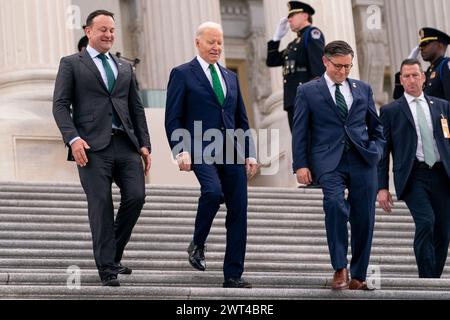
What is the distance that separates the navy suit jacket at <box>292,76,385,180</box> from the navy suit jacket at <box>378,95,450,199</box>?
109cm

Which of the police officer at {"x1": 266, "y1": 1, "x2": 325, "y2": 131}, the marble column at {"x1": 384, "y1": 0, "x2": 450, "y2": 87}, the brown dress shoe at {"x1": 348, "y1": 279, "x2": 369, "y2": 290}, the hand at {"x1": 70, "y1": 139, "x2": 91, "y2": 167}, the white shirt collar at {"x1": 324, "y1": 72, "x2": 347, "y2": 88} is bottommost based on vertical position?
the brown dress shoe at {"x1": 348, "y1": 279, "x2": 369, "y2": 290}

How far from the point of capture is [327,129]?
1245 cm

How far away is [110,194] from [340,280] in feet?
5.88

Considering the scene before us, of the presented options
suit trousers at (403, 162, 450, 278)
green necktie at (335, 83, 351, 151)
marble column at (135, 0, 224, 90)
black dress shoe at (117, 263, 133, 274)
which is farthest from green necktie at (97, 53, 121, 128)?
marble column at (135, 0, 224, 90)

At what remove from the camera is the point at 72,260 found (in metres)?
13.5

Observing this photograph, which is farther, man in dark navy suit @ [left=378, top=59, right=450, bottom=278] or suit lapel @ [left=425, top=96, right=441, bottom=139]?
suit lapel @ [left=425, top=96, right=441, bottom=139]

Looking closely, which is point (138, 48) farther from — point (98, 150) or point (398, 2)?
point (98, 150)

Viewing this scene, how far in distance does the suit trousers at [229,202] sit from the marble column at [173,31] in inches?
384

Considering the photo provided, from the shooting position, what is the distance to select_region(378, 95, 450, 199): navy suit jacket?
1374cm

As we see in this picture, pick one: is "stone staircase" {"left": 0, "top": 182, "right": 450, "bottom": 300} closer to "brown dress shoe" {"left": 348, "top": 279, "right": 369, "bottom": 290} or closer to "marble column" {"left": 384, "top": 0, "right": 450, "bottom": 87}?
"brown dress shoe" {"left": 348, "top": 279, "right": 369, "bottom": 290}

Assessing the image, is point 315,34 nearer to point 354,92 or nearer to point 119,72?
point 354,92

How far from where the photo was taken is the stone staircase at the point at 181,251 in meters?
11.8

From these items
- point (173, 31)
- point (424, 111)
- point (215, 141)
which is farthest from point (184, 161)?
point (173, 31)

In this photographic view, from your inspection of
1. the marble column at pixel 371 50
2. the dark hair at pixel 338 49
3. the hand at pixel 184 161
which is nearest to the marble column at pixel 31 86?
the hand at pixel 184 161
